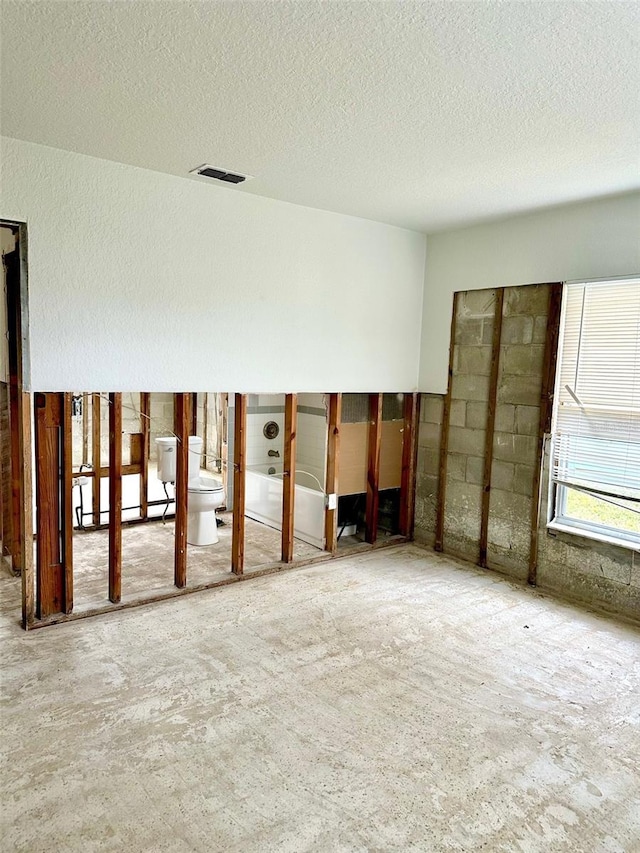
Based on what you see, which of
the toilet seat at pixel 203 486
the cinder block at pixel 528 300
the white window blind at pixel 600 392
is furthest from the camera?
the toilet seat at pixel 203 486

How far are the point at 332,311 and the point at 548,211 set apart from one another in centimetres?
173

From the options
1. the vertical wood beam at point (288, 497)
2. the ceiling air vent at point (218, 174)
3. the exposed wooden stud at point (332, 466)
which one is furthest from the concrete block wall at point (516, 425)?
the ceiling air vent at point (218, 174)

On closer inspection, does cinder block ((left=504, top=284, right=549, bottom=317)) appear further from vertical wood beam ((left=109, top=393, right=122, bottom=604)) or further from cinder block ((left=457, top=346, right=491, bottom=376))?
vertical wood beam ((left=109, top=393, right=122, bottom=604))

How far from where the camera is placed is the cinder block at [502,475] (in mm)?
4453

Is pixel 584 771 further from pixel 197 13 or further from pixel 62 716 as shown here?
pixel 197 13

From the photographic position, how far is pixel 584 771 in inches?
91.4

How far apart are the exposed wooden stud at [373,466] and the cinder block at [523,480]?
1.19m

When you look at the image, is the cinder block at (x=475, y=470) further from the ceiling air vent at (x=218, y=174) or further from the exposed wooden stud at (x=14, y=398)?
the exposed wooden stud at (x=14, y=398)

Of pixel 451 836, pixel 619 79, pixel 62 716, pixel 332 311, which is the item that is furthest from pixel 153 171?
pixel 451 836

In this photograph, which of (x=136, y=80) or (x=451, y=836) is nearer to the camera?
(x=451, y=836)

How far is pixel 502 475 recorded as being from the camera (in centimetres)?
451

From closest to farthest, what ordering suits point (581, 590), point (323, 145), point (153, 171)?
point (323, 145), point (153, 171), point (581, 590)

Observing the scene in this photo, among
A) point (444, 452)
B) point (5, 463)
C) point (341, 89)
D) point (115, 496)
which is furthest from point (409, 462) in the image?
point (341, 89)

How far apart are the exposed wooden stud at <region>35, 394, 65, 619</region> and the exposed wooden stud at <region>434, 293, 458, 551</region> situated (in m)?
3.05
